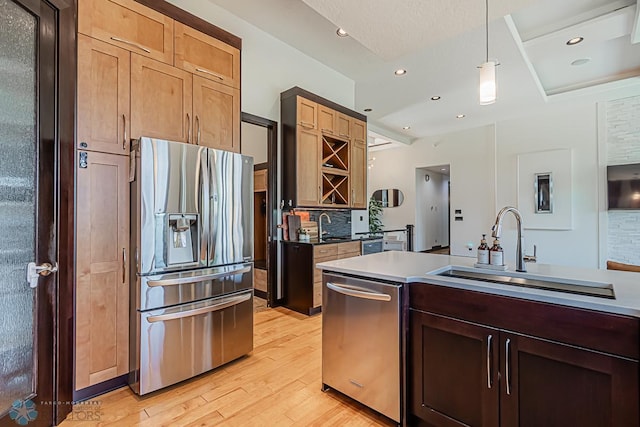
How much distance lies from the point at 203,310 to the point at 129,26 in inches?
81.9

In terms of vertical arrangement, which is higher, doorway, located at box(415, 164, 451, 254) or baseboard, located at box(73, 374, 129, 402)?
doorway, located at box(415, 164, 451, 254)

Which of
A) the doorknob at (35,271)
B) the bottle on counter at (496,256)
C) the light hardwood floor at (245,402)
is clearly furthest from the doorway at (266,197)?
the bottle on counter at (496,256)

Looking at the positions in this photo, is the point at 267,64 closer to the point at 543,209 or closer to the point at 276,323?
the point at 276,323

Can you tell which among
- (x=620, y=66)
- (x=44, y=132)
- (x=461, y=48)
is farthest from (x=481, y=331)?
(x=620, y=66)

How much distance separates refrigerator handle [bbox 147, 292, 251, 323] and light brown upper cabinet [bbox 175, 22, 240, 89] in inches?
73.1

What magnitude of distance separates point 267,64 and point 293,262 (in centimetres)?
245

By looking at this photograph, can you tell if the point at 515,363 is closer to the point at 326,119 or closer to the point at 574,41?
the point at 326,119

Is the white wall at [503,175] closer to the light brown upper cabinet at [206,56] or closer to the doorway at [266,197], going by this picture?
the doorway at [266,197]

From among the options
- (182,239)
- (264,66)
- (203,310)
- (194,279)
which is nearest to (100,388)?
(203,310)

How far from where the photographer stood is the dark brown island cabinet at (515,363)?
44.5 inches

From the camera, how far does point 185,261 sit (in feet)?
7.18

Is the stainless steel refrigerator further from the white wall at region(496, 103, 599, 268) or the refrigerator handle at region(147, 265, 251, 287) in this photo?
the white wall at region(496, 103, 599, 268)

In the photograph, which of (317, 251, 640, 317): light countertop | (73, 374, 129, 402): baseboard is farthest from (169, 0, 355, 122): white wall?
(73, 374, 129, 402): baseboard

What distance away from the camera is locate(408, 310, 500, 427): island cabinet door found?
1.41 meters
